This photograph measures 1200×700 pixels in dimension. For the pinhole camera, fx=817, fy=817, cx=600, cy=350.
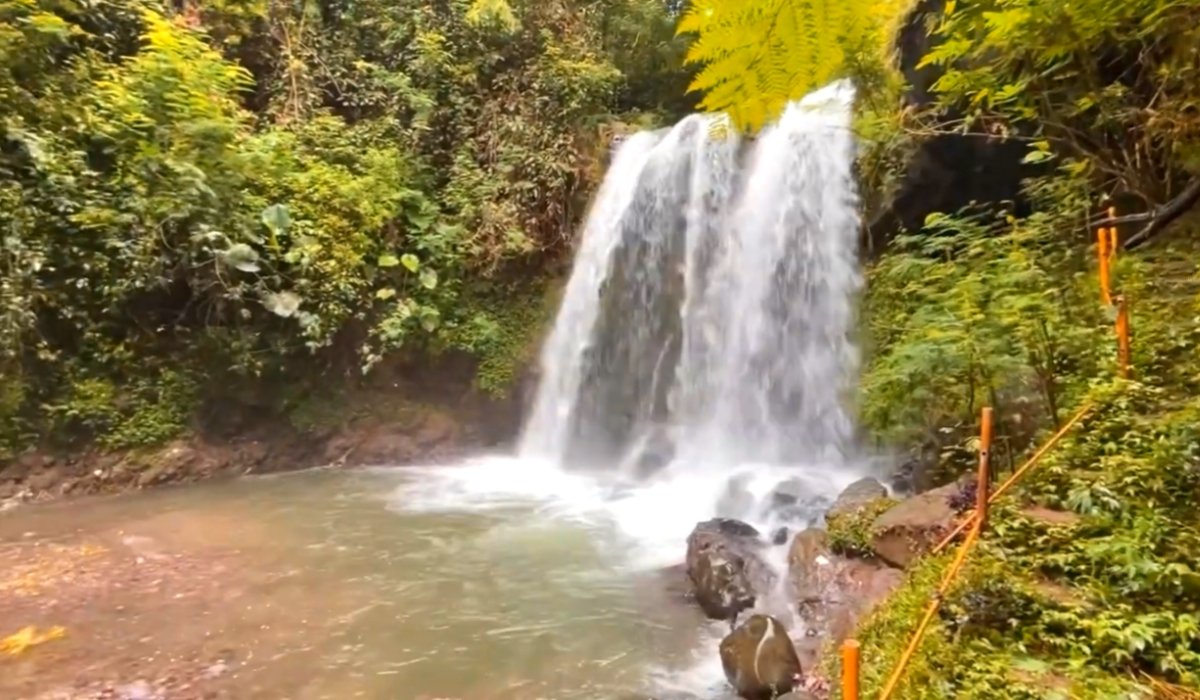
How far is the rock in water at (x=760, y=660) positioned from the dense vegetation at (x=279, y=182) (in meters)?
6.62

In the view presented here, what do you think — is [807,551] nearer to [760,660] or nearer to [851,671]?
[760,660]

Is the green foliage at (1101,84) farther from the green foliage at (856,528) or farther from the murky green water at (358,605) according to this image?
the murky green water at (358,605)

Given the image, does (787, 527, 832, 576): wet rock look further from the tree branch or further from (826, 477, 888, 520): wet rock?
the tree branch

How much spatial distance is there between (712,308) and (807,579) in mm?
4746

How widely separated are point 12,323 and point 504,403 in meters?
5.21

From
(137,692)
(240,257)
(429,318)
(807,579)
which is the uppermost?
(240,257)

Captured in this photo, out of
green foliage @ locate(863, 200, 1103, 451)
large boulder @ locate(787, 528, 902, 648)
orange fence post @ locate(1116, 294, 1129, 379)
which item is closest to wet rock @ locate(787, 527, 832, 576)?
large boulder @ locate(787, 528, 902, 648)

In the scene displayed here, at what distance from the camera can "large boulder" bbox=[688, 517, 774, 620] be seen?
507 cm

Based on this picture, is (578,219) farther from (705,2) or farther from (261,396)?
(705,2)

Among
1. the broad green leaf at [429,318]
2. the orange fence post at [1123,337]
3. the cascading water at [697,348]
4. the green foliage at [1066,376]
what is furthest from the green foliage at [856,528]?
the broad green leaf at [429,318]

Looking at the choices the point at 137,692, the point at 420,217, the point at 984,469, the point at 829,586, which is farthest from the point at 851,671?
the point at 420,217

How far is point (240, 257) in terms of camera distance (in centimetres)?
881

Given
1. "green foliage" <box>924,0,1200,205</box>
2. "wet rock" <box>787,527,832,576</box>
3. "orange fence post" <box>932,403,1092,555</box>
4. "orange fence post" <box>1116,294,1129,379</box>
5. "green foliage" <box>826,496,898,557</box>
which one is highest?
"green foliage" <box>924,0,1200,205</box>

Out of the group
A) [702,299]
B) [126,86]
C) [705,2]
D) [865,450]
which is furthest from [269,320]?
[705,2]
